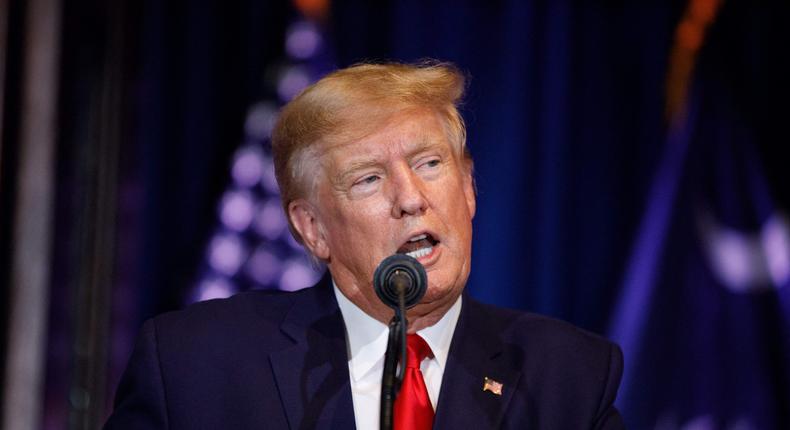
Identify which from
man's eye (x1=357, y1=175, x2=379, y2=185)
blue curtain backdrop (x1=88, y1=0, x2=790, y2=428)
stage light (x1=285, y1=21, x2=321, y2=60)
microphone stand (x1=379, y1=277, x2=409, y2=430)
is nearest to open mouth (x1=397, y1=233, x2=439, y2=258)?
man's eye (x1=357, y1=175, x2=379, y2=185)

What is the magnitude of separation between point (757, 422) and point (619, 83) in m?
1.57

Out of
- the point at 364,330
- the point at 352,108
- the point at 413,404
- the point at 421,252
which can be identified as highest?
the point at 352,108

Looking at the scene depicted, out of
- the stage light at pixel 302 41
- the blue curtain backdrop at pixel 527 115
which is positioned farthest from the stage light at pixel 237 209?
the stage light at pixel 302 41

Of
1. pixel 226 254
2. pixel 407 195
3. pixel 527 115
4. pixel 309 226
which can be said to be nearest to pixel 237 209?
pixel 226 254

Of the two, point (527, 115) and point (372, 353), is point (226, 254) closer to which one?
point (527, 115)

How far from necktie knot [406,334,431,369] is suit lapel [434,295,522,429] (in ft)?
0.23

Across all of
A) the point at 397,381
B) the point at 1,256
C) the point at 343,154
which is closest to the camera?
the point at 397,381

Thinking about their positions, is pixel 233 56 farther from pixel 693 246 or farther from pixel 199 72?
pixel 693 246

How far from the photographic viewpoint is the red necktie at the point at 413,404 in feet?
7.00

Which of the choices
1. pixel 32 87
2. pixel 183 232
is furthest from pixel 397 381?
pixel 32 87

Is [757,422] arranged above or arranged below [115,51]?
below

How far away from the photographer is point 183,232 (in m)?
3.73

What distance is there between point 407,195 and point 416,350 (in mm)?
409

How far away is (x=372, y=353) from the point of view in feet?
7.53
